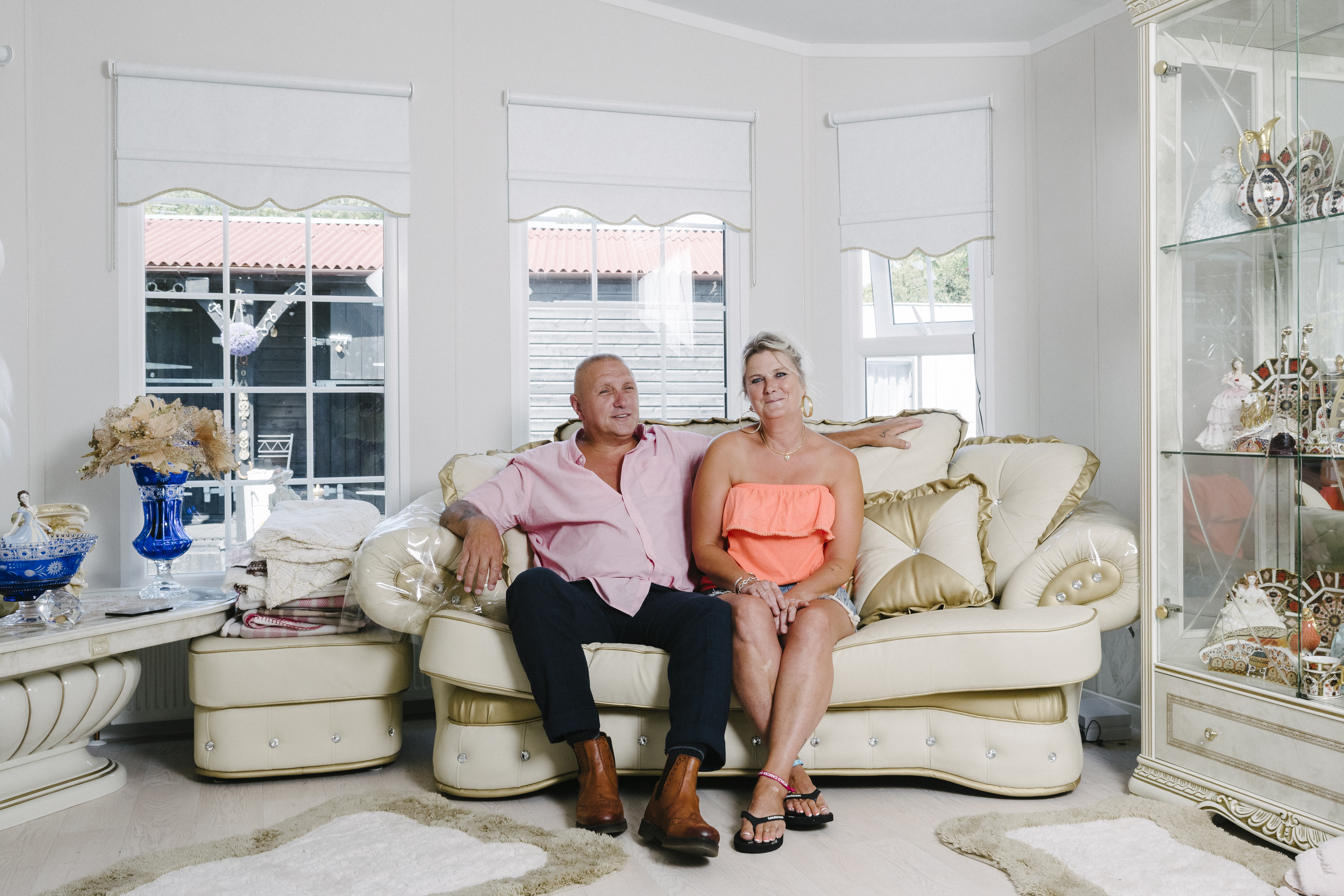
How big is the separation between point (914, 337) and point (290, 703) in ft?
8.93

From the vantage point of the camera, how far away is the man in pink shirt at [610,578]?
2273 mm

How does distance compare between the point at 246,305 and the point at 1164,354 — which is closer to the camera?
the point at 1164,354

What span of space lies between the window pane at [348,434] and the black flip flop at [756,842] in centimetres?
200

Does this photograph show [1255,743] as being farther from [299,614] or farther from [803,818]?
[299,614]

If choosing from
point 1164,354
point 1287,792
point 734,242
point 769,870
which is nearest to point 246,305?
point 734,242

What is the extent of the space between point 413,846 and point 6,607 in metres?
1.42

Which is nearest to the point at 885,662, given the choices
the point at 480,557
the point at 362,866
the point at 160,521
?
the point at 480,557

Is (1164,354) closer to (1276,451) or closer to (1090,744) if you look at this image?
(1276,451)

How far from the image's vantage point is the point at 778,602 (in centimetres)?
245

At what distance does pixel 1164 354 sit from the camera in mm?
2590

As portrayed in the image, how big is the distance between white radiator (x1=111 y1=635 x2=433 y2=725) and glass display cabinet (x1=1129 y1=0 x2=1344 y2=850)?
7.59ft

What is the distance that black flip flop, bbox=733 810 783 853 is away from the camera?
2.19 m

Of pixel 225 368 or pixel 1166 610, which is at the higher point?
pixel 225 368

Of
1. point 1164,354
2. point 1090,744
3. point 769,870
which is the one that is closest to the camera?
point 769,870
